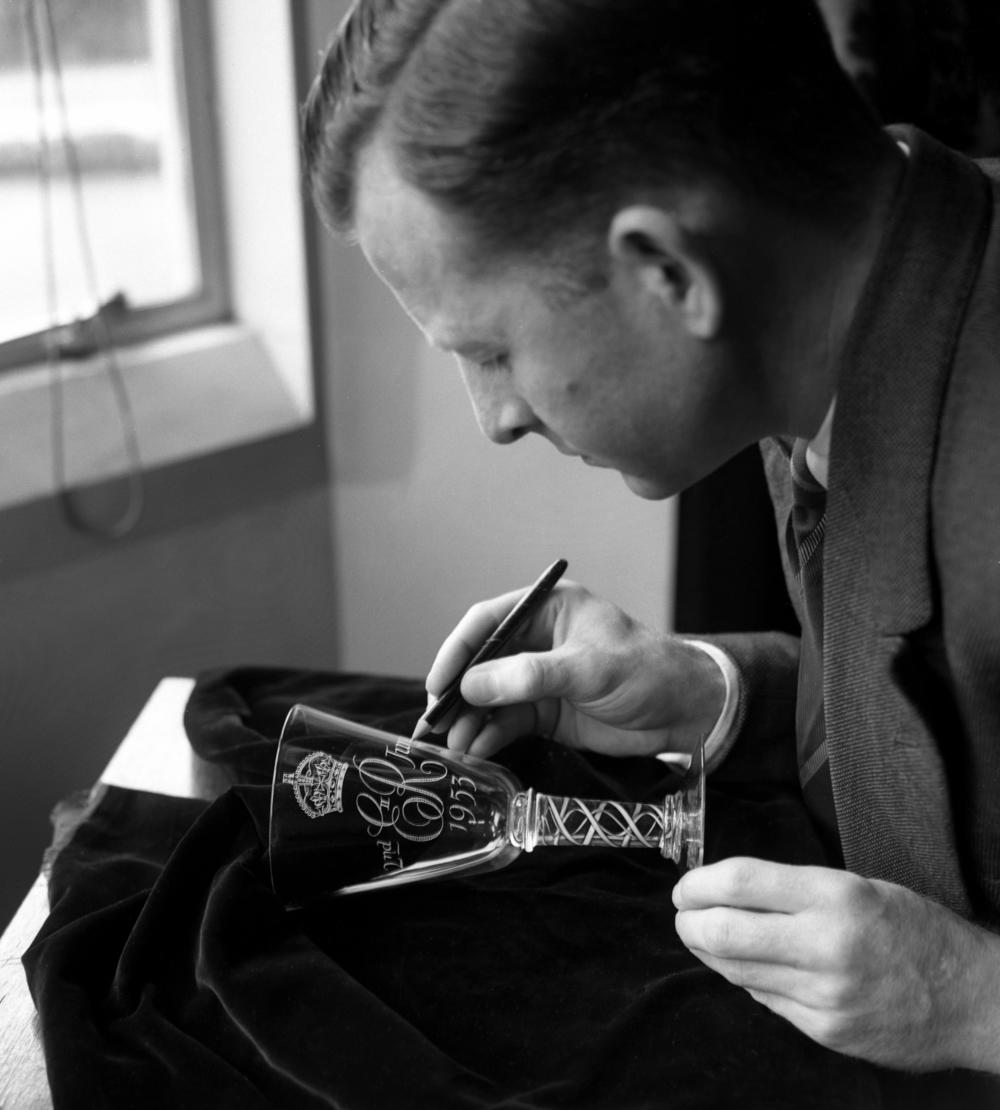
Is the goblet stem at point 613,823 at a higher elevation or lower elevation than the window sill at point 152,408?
lower

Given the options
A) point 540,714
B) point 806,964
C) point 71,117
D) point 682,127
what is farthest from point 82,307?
point 806,964

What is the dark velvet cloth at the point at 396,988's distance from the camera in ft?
2.36

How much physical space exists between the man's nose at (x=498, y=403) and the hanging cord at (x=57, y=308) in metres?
0.97

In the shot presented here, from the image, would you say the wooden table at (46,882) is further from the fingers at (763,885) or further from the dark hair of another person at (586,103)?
the dark hair of another person at (586,103)

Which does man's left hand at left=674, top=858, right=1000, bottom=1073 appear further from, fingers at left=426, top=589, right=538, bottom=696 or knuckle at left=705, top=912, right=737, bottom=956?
fingers at left=426, top=589, right=538, bottom=696

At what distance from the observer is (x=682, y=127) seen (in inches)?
26.9

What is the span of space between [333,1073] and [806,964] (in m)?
0.25

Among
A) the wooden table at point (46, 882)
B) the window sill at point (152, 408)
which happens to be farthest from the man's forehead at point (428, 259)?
the window sill at point (152, 408)

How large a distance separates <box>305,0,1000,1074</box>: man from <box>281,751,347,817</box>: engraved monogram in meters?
0.20

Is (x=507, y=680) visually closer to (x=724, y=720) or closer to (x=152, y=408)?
(x=724, y=720)

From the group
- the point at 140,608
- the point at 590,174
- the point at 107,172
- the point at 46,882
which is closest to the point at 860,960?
the point at 590,174

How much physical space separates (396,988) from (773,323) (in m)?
0.44

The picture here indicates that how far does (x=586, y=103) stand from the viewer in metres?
0.67

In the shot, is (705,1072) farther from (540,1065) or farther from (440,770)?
(440,770)
